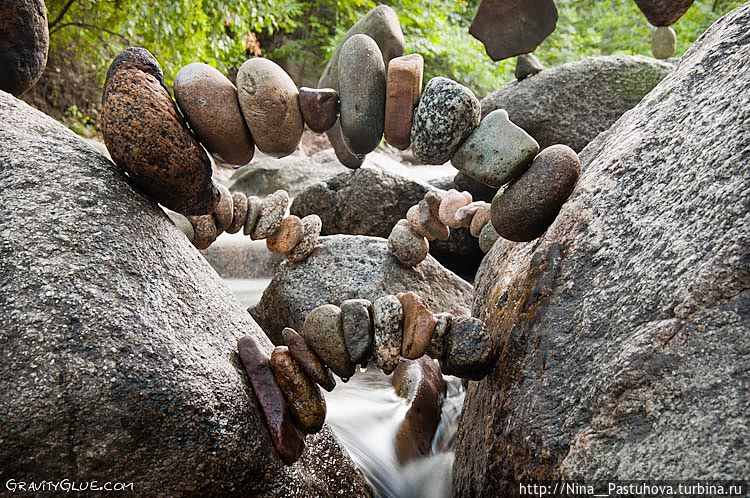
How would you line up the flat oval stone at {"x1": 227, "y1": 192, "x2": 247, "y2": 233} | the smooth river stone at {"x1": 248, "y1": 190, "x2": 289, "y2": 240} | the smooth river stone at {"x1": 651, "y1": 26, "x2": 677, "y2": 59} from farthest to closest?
the smooth river stone at {"x1": 651, "y1": 26, "x2": 677, "y2": 59} < the smooth river stone at {"x1": 248, "y1": 190, "x2": 289, "y2": 240} < the flat oval stone at {"x1": 227, "y1": 192, "x2": 247, "y2": 233}

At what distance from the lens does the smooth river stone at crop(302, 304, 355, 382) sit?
135cm

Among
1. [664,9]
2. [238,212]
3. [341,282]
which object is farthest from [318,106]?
[664,9]

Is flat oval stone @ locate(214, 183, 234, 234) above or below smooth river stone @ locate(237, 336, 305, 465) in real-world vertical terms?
above

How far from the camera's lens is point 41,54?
1.45m

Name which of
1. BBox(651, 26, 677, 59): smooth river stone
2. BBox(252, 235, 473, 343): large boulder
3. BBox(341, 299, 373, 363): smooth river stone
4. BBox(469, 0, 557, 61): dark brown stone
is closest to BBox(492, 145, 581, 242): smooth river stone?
BBox(341, 299, 373, 363): smooth river stone

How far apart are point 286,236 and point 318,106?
0.90m

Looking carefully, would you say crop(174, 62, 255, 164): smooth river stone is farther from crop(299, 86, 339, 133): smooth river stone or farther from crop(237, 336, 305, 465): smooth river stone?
crop(237, 336, 305, 465): smooth river stone

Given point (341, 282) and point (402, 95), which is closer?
point (402, 95)

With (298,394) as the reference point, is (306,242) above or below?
above

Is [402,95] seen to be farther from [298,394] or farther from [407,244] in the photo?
[407,244]

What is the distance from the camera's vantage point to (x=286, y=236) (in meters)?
2.35

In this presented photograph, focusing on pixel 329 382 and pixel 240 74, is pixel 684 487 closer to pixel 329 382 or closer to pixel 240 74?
pixel 329 382

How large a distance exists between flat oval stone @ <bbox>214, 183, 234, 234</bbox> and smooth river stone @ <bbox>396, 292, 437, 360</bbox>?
32.9 inches

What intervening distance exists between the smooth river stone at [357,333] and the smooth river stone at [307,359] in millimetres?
69
